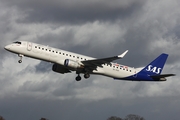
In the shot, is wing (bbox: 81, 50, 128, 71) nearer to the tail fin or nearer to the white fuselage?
the white fuselage

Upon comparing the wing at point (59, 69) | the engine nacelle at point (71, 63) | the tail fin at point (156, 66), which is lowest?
the engine nacelle at point (71, 63)

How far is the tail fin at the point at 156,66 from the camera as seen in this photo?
8260cm

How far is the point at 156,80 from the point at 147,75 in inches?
77.3

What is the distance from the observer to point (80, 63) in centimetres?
7400

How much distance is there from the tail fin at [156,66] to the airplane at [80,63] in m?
0.20

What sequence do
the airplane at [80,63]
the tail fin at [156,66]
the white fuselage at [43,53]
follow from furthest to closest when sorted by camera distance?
the tail fin at [156,66] → the airplane at [80,63] → the white fuselage at [43,53]

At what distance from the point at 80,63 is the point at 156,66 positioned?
713 inches

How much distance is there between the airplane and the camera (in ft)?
237

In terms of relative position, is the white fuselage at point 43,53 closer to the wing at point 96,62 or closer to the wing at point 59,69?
the wing at point 96,62

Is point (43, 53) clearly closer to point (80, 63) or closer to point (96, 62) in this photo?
point (80, 63)

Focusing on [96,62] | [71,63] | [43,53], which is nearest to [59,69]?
[71,63]

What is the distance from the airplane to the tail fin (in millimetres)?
198

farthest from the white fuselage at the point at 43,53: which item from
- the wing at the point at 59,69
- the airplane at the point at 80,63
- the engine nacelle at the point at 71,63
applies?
the wing at the point at 59,69

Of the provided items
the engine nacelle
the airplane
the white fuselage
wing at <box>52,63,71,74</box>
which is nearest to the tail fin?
the airplane
